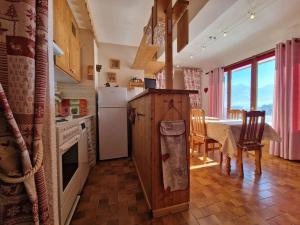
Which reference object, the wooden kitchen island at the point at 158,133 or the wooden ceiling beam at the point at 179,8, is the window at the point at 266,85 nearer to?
the wooden ceiling beam at the point at 179,8

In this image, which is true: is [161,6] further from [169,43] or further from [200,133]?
[200,133]

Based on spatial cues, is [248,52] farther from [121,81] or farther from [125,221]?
[125,221]

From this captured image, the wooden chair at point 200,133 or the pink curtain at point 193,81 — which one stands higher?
the pink curtain at point 193,81

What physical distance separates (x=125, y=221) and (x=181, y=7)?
2253 millimetres

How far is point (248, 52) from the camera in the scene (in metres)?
3.66

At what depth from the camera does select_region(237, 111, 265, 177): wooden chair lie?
2045mm

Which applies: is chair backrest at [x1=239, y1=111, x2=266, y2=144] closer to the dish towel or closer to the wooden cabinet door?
the dish towel

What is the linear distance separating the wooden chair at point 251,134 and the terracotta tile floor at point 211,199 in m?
0.30

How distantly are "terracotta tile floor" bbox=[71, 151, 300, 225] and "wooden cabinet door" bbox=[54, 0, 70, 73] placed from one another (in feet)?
5.11

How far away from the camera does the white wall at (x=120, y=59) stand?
3598mm

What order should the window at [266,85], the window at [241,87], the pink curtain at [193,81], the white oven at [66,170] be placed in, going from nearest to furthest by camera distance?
the white oven at [66,170] → the window at [266,85] → the window at [241,87] → the pink curtain at [193,81]

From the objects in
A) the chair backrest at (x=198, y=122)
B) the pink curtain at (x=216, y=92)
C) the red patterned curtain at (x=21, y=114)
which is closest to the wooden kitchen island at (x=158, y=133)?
the red patterned curtain at (x=21, y=114)

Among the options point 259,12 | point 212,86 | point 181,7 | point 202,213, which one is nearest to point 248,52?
point 212,86

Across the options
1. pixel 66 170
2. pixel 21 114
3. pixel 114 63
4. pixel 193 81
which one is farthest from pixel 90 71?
pixel 193 81
